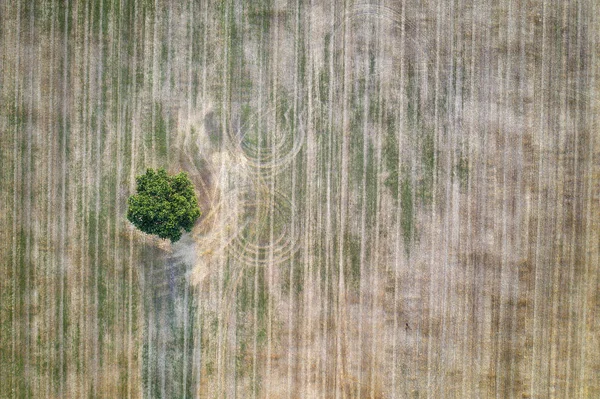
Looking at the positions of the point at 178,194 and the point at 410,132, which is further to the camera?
the point at 410,132

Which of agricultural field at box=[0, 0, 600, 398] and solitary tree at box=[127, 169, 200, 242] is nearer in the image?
solitary tree at box=[127, 169, 200, 242]

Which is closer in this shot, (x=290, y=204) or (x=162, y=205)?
(x=162, y=205)

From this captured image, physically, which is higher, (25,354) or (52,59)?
(52,59)

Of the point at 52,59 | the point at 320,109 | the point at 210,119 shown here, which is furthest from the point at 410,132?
the point at 52,59

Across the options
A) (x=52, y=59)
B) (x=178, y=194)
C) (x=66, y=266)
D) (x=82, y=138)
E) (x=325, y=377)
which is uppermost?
(x=52, y=59)

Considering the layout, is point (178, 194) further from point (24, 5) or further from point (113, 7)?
point (24, 5)
